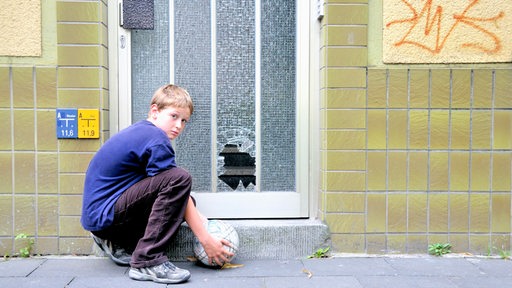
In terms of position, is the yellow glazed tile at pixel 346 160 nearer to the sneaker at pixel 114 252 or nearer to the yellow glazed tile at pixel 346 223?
the yellow glazed tile at pixel 346 223

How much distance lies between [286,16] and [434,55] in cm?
117

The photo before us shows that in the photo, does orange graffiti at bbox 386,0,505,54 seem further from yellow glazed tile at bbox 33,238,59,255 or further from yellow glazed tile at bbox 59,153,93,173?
yellow glazed tile at bbox 33,238,59,255

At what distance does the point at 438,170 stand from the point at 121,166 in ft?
7.51

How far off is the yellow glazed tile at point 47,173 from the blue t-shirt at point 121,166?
49 cm

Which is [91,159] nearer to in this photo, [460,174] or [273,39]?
[273,39]

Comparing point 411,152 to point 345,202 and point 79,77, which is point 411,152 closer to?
point 345,202

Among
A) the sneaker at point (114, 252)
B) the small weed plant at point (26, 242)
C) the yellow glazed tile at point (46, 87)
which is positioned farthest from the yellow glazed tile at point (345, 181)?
the small weed plant at point (26, 242)

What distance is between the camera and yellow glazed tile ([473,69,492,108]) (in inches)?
150

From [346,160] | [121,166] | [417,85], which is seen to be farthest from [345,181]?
[121,166]

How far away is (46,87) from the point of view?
371cm

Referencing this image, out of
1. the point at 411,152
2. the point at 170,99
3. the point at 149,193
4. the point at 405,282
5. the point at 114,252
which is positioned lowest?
the point at 405,282

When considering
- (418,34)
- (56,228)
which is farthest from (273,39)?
(56,228)

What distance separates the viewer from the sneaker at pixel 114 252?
355 cm

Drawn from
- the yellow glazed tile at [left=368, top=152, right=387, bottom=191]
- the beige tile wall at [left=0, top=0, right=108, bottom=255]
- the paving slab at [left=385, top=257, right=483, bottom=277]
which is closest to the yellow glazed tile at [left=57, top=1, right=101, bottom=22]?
the beige tile wall at [left=0, top=0, right=108, bottom=255]
